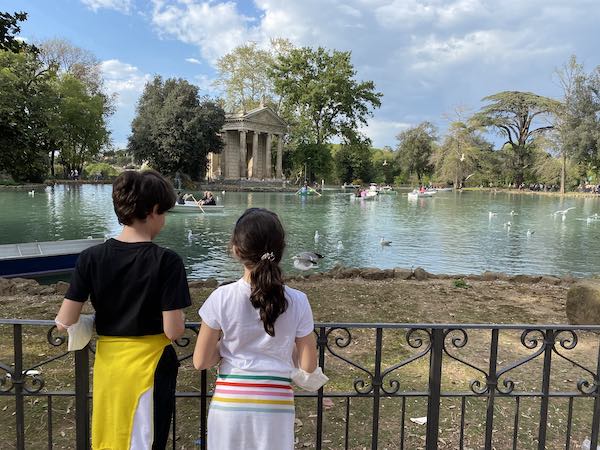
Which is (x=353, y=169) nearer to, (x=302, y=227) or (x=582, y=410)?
(x=302, y=227)

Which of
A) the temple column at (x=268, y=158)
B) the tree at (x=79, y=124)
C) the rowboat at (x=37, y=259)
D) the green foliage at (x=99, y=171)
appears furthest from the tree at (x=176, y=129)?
the rowboat at (x=37, y=259)

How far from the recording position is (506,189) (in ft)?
233

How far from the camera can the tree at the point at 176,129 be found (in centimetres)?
5081

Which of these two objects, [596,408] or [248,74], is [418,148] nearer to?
[248,74]

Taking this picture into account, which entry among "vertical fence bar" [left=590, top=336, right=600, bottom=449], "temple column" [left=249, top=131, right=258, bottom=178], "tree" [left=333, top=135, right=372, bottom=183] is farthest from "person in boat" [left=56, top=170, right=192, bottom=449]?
"tree" [left=333, top=135, right=372, bottom=183]

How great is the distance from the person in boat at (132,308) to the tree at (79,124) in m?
54.0

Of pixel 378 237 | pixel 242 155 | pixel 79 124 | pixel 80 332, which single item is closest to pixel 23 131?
pixel 80 332

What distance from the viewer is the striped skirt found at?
82.2 inches

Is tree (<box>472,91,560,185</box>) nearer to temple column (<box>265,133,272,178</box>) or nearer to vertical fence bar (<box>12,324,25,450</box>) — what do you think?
temple column (<box>265,133,272,178</box>)

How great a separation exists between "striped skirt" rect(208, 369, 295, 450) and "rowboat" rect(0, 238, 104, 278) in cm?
940

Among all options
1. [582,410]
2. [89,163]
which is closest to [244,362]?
[582,410]

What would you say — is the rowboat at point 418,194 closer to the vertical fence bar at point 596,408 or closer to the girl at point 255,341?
the vertical fence bar at point 596,408

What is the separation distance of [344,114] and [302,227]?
47.8 meters

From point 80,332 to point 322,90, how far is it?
63204mm
